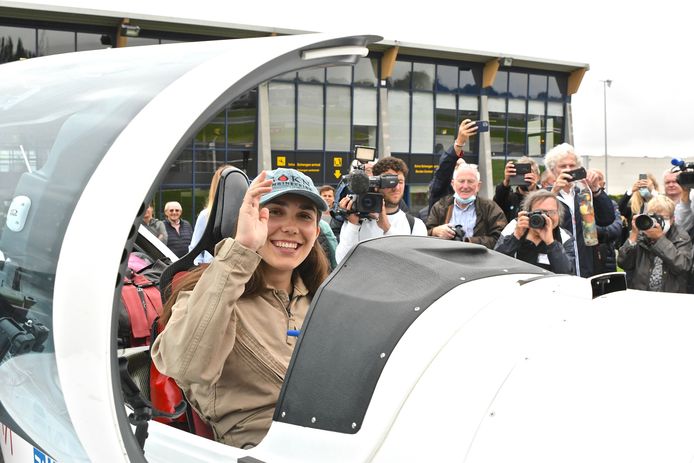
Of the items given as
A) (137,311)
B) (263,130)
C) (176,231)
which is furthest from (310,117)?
(137,311)

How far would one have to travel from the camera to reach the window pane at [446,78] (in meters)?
26.7

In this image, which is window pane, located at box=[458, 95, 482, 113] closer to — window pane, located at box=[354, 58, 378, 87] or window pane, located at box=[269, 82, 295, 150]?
window pane, located at box=[354, 58, 378, 87]

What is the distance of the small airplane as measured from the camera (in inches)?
50.8

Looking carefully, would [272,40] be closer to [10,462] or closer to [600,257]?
[10,462]

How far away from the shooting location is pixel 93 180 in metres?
1.61

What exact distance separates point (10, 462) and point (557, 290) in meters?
1.76

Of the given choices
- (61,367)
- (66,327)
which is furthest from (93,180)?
(61,367)

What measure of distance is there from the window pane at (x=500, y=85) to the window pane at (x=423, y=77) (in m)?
3.04

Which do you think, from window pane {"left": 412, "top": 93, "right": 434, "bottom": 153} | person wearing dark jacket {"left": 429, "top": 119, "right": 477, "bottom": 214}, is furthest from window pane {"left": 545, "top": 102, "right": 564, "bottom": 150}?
person wearing dark jacket {"left": 429, "top": 119, "right": 477, "bottom": 214}

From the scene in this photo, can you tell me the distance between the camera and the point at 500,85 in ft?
92.4

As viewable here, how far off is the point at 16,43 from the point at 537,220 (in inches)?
705

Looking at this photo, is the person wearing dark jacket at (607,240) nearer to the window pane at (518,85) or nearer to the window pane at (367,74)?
the window pane at (367,74)

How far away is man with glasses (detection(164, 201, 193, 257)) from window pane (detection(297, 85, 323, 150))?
14251mm

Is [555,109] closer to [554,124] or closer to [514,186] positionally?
[554,124]
